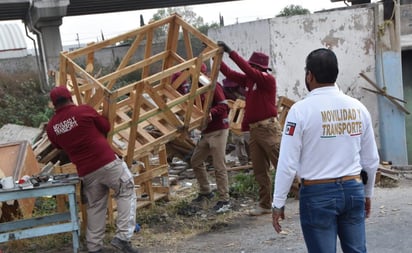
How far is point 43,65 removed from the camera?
21.1m

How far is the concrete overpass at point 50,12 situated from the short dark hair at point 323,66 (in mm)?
16898

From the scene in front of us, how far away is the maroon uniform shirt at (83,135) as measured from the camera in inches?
191

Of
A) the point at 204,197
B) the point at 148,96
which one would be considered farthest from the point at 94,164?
the point at 204,197

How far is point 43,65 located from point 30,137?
41.3ft

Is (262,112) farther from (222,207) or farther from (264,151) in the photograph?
(222,207)

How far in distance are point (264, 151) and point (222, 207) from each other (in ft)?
3.18


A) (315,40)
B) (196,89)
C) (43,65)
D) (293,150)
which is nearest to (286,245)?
(196,89)

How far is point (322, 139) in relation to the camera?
3066 mm

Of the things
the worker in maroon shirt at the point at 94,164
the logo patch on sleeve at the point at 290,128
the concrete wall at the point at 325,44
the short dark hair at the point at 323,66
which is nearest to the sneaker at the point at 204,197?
the worker in maroon shirt at the point at 94,164

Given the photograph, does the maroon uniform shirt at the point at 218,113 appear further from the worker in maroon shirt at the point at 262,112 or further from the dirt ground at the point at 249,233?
the dirt ground at the point at 249,233

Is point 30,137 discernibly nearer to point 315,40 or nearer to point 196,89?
point 196,89

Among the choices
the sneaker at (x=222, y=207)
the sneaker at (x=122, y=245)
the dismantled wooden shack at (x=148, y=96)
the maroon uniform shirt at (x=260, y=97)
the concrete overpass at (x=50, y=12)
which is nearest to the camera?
the sneaker at (x=122, y=245)

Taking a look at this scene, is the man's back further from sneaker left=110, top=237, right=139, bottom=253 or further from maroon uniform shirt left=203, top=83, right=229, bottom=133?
maroon uniform shirt left=203, top=83, right=229, bottom=133

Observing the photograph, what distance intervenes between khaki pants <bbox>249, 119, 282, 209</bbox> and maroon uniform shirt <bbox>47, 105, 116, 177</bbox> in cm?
191
